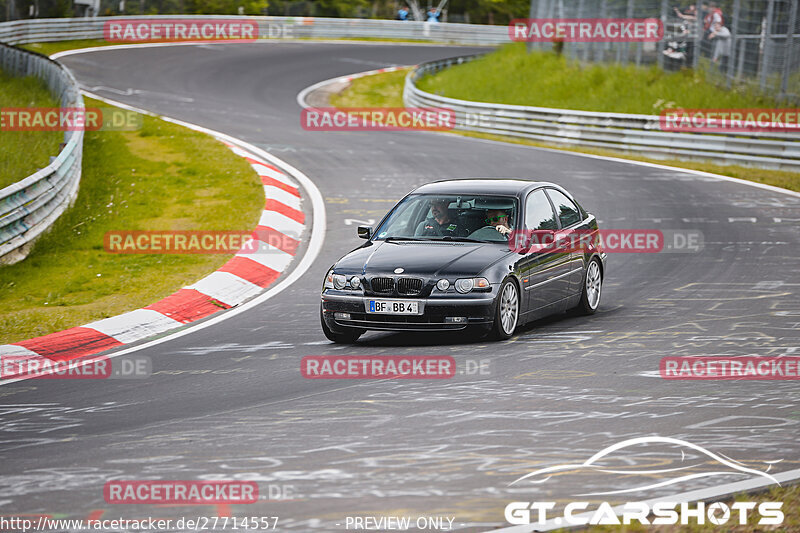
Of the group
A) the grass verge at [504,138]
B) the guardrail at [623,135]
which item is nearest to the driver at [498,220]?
the grass verge at [504,138]

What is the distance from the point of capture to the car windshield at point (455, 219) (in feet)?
34.3

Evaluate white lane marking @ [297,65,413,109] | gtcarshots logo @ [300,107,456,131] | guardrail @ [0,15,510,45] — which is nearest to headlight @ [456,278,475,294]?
Result: gtcarshots logo @ [300,107,456,131]

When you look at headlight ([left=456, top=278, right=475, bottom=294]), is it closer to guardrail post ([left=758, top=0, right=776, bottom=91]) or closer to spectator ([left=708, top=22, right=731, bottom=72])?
guardrail post ([left=758, top=0, right=776, bottom=91])

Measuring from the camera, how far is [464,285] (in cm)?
949

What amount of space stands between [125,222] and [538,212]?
7.94m

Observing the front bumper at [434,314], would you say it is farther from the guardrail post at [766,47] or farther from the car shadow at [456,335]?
the guardrail post at [766,47]

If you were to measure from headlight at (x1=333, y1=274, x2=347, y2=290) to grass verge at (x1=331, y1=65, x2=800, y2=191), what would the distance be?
12.8 metres

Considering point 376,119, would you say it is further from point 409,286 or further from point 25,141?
point 409,286

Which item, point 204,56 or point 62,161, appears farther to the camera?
→ point 204,56

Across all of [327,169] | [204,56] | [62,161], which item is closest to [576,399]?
[62,161]

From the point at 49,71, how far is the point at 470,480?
78.3 feet

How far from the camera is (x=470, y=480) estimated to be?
584 centimetres

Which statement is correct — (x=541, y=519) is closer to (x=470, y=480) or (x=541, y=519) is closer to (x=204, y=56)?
(x=470, y=480)

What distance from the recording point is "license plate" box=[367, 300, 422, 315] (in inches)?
373
